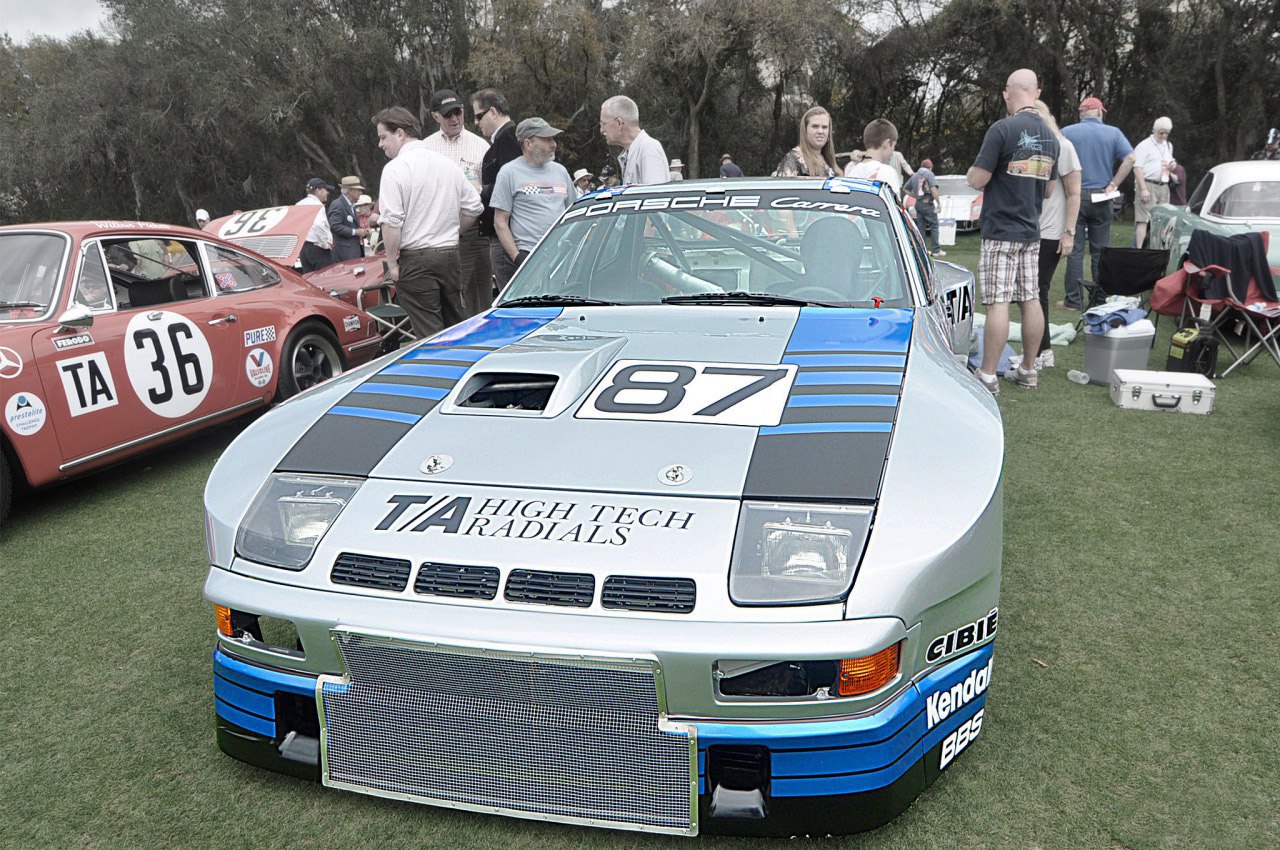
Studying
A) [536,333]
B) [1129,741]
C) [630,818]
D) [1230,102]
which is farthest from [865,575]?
[1230,102]

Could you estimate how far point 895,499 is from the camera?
6.22ft

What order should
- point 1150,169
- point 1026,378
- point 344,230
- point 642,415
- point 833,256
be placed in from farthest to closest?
point 1150,169 < point 344,230 < point 1026,378 < point 833,256 < point 642,415

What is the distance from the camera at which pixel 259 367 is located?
5074mm

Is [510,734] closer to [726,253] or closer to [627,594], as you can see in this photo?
[627,594]

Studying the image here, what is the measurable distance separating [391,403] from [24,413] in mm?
2442

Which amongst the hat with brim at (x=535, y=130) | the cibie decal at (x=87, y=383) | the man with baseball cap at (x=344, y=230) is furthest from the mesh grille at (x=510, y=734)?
the man with baseball cap at (x=344, y=230)

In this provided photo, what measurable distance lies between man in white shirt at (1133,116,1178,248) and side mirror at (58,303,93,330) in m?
9.89

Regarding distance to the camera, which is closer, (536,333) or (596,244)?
(536,333)

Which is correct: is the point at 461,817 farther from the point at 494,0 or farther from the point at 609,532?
the point at 494,0

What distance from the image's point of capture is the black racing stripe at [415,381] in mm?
2551

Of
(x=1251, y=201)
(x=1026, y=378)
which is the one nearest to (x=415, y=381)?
(x=1026, y=378)

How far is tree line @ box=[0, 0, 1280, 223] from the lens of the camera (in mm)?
25016

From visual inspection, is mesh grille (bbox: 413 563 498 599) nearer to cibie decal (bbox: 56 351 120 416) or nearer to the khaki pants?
cibie decal (bbox: 56 351 120 416)

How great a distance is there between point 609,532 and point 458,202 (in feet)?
13.1
